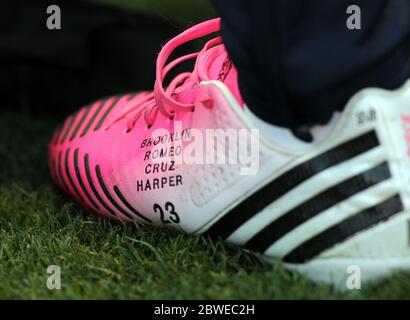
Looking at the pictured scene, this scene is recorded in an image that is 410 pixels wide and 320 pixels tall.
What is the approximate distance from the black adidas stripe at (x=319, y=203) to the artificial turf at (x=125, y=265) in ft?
0.14

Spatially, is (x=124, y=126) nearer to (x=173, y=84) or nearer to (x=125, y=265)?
(x=173, y=84)

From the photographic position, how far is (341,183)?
786mm

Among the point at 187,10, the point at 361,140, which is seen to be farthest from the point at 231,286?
the point at 187,10

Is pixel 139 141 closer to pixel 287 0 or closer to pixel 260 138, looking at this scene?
pixel 260 138

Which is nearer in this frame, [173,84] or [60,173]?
[173,84]

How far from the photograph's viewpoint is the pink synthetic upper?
0.92m

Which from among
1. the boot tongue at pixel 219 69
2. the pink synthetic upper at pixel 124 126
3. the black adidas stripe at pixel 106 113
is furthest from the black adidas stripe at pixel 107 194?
Result: the boot tongue at pixel 219 69

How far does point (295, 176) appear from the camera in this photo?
2.63ft

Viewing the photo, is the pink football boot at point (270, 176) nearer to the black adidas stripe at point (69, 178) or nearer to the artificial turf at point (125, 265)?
the artificial turf at point (125, 265)

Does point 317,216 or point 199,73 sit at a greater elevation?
point 199,73

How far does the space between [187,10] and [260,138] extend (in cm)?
171

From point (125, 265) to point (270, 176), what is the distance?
0.78 feet

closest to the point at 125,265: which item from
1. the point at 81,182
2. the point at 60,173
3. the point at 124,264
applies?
the point at 124,264
